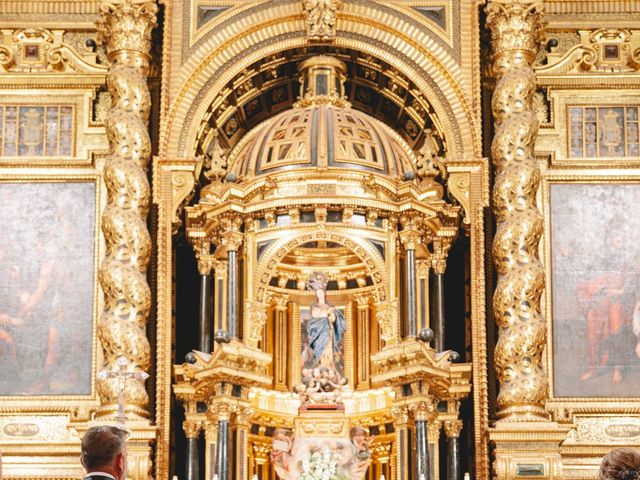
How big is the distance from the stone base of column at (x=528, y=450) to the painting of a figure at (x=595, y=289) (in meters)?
1.46

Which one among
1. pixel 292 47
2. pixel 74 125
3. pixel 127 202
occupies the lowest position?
pixel 127 202

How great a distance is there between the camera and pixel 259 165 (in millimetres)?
19547

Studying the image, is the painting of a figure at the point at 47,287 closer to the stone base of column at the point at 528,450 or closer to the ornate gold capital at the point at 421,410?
the ornate gold capital at the point at 421,410

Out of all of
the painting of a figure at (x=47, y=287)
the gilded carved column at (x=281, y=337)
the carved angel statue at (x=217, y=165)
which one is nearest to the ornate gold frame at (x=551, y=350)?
the gilded carved column at (x=281, y=337)

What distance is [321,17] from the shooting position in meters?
20.4

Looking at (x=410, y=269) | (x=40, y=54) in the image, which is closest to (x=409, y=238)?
(x=410, y=269)

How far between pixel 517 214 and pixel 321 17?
403 centimetres

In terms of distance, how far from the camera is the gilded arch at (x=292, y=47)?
20.2 meters

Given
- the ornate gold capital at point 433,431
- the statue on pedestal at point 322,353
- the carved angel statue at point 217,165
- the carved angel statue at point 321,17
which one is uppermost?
the carved angel statue at point 321,17

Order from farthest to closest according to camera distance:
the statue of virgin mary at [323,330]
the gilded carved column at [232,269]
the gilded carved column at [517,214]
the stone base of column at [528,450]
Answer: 1. the statue of virgin mary at [323,330]
2. the gilded carved column at [232,269]
3. the gilded carved column at [517,214]
4. the stone base of column at [528,450]

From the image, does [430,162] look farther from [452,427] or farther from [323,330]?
[452,427]

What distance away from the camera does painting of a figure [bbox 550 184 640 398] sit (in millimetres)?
19594

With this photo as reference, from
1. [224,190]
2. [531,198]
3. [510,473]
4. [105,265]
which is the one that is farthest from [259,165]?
[510,473]

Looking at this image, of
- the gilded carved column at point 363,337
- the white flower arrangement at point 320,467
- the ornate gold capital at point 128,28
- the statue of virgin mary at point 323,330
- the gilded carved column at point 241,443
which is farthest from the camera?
the gilded carved column at point 363,337
